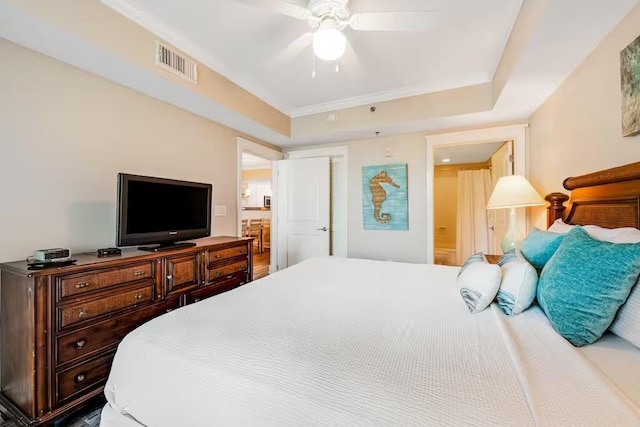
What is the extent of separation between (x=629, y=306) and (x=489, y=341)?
1.53 feet

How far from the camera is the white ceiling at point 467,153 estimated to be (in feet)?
14.6

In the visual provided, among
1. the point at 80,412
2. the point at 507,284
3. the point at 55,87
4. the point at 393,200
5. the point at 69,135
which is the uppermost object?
the point at 55,87

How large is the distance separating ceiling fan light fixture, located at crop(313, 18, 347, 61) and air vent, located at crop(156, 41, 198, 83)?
1165 mm

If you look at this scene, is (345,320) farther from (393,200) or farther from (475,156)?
(475,156)

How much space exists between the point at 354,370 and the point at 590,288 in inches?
34.2

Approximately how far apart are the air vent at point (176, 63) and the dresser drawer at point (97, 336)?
5.90ft

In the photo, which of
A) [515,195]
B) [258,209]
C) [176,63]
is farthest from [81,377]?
[258,209]

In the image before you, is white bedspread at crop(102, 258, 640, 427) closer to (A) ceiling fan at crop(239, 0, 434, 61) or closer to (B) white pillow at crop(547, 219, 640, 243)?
(B) white pillow at crop(547, 219, 640, 243)

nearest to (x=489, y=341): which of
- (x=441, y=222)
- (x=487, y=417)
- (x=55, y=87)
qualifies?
(x=487, y=417)

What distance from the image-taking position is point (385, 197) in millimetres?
3652

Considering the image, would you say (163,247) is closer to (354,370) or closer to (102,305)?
(102,305)

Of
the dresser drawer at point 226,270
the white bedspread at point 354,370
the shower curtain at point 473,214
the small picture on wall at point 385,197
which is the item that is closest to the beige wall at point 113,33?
the dresser drawer at point 226,270

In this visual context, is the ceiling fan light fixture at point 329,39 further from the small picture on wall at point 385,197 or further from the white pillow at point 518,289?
the small picture on wall at point 385,197

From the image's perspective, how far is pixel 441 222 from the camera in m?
6.68
